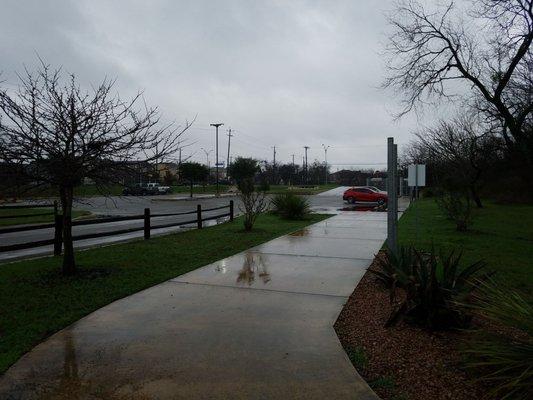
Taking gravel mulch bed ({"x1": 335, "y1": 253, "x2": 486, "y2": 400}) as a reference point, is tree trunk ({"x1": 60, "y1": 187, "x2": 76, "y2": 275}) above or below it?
above

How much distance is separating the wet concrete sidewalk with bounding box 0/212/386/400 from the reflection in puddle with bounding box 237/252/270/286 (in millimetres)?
64

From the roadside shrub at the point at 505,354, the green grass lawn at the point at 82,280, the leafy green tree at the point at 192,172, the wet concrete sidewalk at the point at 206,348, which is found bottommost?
the wet concrete sidewalk at the point at 206,348

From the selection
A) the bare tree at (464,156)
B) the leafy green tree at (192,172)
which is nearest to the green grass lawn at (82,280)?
the bare tree at (464,156)

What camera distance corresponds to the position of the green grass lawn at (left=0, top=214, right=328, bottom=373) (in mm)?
4824

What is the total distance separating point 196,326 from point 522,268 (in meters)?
6.46

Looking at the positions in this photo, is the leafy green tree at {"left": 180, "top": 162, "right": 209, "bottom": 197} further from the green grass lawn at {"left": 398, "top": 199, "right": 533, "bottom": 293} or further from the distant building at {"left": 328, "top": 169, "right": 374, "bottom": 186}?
the distant building at {"left": 328, "top": 169, "right": 374, "bottom": 186}

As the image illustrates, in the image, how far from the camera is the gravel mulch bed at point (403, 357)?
3.46 meters

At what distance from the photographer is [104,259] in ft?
29.3

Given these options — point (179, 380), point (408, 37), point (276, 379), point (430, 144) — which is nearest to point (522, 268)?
point (276, 379)

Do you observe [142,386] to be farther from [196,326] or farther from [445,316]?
[445,316]

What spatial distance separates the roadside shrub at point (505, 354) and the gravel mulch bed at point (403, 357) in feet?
0.52

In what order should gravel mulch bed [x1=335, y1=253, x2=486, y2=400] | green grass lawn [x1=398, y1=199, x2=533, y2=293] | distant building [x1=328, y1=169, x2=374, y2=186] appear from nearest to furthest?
gravel mulch bed [x1=335, y1=253, x2=486, y2=400], green grass lawn [x1=398, y1=199, x2=533, y2=293], distant building [x1=328, y1=169, x2=374, y2=186]

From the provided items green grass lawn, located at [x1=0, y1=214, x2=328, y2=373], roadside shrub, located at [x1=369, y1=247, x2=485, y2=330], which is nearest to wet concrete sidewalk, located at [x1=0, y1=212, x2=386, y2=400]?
green grass lawn, located at [x1=0, y1=214, x2=328, y2=373]

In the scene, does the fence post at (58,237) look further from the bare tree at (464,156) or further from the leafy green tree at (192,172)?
the leafy green tree at (192,172)
